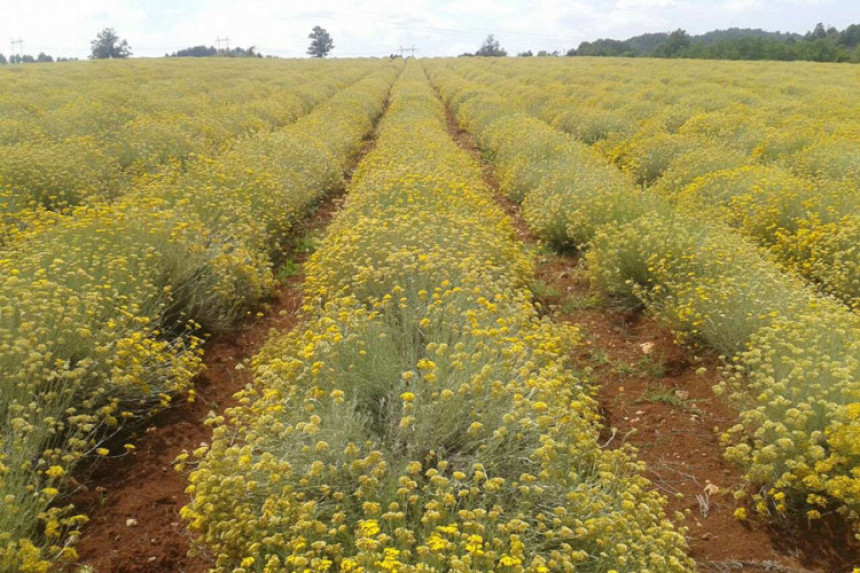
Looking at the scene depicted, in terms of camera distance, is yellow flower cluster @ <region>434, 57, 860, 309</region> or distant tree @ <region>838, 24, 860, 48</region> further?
distant tree @ <region>838, 24, 860, 48</region>

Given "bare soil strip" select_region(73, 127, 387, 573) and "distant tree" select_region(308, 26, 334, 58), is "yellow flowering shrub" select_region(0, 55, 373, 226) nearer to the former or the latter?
"bare soil strip" select_region(73, 127, 387, 573)

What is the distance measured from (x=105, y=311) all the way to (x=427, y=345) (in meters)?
2.63

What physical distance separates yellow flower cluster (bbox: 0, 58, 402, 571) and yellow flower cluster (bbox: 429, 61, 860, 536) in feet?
12.3

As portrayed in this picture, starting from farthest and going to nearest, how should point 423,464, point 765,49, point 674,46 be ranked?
1. point 674,46
2. point 765,49
3. point 423,464

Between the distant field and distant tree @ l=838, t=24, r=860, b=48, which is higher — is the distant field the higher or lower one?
the lower one

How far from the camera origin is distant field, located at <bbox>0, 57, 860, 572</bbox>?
9.00 feet

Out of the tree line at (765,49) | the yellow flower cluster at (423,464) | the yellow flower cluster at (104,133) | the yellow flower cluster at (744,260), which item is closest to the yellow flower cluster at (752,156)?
the yellow flower cluster at (744,260)

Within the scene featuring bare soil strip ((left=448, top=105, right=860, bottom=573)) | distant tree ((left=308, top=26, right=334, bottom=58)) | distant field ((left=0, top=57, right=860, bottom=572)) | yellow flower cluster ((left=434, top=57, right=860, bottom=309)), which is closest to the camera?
distant field ((left=0, top=57, right=860, bottom=572))

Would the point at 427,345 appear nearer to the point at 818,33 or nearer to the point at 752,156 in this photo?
the point at 752,156

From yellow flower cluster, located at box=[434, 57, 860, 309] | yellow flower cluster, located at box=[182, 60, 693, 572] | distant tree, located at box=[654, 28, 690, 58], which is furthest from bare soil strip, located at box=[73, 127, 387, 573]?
distant tree, located at box=[654, 28, 690, 58]

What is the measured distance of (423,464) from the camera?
3.12 metres

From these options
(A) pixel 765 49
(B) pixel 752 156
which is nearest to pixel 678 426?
(B) pixel 752 156

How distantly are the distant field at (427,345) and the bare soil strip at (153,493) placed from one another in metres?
0.07

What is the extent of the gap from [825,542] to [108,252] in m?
5.61
